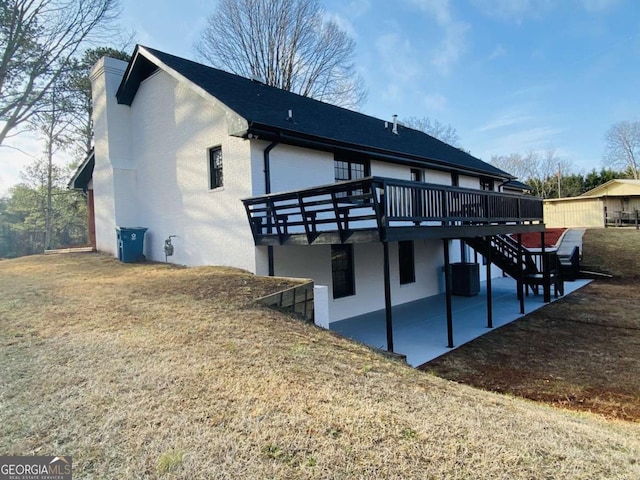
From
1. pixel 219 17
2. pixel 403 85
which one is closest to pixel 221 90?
pixel 403 85

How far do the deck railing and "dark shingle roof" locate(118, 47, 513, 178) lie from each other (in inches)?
73.3

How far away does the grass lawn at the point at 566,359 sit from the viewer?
548 cm

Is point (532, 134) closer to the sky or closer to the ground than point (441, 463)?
closer to the sky

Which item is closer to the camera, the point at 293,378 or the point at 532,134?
the point at 293,378

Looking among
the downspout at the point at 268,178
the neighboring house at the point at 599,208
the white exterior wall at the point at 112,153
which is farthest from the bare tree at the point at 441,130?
the downspout at the point at 268,178

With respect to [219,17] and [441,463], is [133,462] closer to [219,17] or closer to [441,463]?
[441,463]

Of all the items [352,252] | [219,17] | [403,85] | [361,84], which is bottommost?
[352,252]

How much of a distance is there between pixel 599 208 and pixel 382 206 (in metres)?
33.2

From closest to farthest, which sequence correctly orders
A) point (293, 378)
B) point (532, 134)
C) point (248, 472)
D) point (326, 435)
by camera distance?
point (248, 472) < point (326, 435) < point (293, 378) < point (532, 134)

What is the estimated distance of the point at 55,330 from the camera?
5.25 meters

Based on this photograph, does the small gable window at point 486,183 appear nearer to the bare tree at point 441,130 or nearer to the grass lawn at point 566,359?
the grass lawn at point 566,359

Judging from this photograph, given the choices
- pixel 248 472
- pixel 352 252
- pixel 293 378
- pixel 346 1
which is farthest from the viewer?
pixel 346 1

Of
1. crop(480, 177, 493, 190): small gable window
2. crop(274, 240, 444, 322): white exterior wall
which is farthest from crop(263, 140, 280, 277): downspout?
crop(480, 177, 493, 190): small gable window

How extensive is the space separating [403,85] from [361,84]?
8041mm
